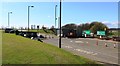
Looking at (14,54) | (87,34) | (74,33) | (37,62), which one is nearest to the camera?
(37,62)

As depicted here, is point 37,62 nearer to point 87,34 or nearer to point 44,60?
point 44,60

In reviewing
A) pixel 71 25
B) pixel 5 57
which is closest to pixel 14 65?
Result: pixel 5 57

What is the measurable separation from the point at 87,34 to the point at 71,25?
→ 6399 centimetres

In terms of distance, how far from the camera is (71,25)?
6570 inches

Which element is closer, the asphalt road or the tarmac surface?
the tarmac surface

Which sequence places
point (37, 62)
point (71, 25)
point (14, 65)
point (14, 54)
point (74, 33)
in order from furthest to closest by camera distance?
point (71, 25) < point (74, 33) < point (14, 54) < point (37, 62) < point (14, 65)

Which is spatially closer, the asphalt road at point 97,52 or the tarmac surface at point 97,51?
the tarmac surface at point 97,51

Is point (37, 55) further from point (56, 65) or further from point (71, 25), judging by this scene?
point (71, 25)

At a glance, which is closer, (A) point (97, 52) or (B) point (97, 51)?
(A) point (97, 52)

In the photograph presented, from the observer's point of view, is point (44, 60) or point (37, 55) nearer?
point (44, 60)

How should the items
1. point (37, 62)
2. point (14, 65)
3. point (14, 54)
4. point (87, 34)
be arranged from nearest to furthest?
point (14, 65) → point (37, 62) → point (14, 54) → point (87, 34)

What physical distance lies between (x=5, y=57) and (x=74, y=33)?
7973 cm

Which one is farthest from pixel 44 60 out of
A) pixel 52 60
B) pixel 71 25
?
pixel 71 25

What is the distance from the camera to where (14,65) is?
1226 cm
